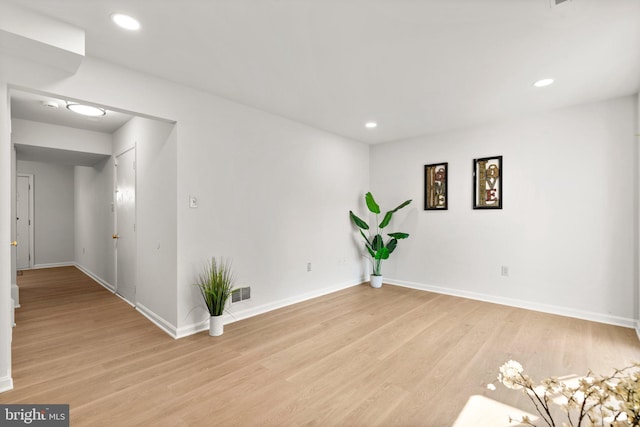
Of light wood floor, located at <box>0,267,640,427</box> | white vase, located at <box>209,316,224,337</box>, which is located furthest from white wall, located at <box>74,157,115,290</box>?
white vase, located at <box>209,316,224,337</box>

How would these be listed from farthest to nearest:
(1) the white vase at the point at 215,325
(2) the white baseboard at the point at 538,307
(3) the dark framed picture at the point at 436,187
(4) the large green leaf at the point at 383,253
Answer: (4) the large green leaf at the point at 383,253 → (3) the dark framed picture at the point at 436,187 → (2) the white baseboard at the point at 538,307 → (1) the white vase at the point at 215,325

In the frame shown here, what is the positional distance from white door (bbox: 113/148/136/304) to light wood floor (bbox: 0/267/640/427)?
0.39m

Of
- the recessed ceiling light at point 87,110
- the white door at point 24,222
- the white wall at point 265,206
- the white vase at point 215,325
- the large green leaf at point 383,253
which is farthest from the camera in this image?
the white door at point 24,222

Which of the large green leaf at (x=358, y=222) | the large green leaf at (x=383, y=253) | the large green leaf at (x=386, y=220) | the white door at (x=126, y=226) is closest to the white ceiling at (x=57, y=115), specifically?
the white door at (x=126, y=226)

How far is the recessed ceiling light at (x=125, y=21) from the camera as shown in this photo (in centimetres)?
201

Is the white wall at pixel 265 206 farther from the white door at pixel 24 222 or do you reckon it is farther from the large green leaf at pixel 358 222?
the white door at pixel 24 222

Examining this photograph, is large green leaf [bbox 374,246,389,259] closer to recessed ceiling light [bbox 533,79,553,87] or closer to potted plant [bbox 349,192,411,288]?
potted plant [bbox 349,192,411,288]

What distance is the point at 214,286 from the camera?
3.04 metres

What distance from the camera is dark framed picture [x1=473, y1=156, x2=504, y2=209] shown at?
13.6ft

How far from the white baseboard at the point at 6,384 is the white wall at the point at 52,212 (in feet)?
20.6

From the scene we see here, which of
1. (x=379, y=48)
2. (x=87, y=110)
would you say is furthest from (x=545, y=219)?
(x=87, y=110)

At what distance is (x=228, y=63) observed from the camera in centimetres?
262

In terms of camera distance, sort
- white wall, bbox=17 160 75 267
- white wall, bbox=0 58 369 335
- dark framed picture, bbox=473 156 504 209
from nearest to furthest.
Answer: white wall, bbox=0 58 369 335, dark framed picture, bbox=473 156 504 209, white wall, bbox=17 160 75 267

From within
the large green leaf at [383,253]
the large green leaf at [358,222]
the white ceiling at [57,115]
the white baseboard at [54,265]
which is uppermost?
the white ceiling at [57,115]
